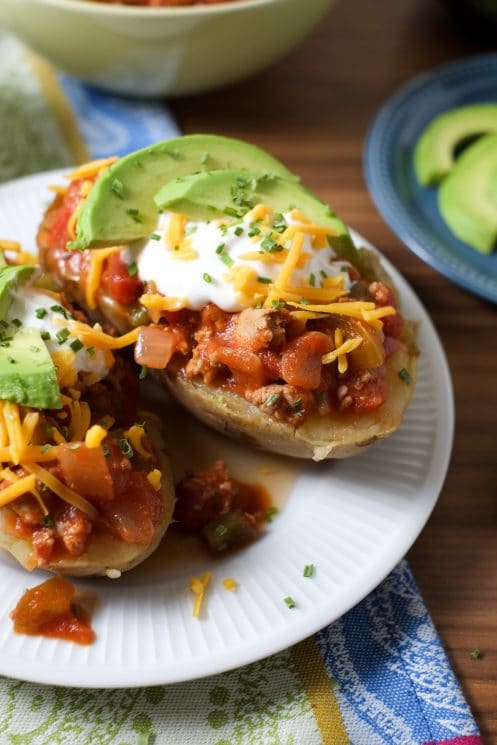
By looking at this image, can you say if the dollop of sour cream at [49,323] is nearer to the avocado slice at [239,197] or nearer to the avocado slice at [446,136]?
the avocado slice at [239,197]

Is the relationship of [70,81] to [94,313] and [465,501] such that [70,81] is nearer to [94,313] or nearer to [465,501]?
[94,313]

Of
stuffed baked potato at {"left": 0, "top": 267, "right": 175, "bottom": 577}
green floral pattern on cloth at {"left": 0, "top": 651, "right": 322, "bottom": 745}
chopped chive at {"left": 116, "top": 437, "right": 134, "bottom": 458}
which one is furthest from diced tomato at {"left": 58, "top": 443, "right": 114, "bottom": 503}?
green floral pattern on cloth at {"left": 0, "top": 651, "right": 322, "bottom": 745}

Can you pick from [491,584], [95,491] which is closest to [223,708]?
[95,491]

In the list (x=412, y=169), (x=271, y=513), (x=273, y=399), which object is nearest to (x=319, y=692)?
(x=271, y=513)

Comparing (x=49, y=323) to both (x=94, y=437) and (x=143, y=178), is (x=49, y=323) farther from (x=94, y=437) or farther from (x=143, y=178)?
(x=143, y=178)

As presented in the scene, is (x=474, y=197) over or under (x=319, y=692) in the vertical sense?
over

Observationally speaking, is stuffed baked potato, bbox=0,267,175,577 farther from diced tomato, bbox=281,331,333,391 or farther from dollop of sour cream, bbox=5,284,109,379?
diced tomato, bbox=281,331,333,391

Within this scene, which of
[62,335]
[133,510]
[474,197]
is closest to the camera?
[133,510]
